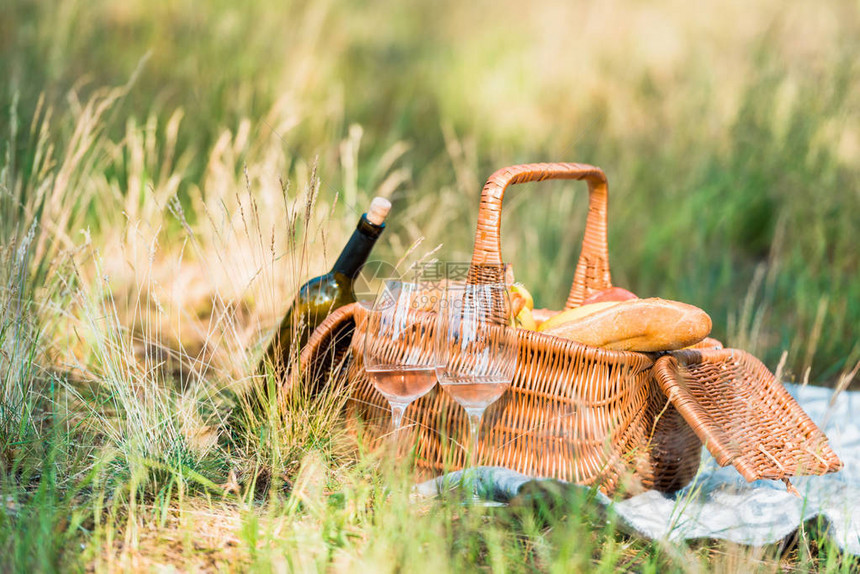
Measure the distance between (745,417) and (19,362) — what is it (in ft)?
5.08

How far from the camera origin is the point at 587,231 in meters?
2.08

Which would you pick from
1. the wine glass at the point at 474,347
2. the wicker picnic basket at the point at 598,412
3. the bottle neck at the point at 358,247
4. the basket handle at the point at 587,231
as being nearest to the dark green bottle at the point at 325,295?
the bottle neck at the point at 358,247

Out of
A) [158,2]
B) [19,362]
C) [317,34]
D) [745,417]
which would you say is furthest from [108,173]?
[745,417]

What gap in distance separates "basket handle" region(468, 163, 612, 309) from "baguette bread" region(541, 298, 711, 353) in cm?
20

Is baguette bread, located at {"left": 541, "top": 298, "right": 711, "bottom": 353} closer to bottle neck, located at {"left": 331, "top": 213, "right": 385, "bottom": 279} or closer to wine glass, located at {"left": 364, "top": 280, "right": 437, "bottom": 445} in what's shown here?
wine glass, located at {"left": 364, "top": 280, "right": 437, "bottom": 445}

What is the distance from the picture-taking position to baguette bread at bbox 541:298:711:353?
5.29ft

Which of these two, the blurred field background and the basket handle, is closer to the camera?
the blurred field background

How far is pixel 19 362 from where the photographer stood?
1742 mm

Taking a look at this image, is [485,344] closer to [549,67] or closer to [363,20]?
[549,67]

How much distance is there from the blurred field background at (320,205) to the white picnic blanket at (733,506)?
49mm

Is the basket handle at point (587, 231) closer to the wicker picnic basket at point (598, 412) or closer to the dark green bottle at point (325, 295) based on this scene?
the wicker picnic basket at point (598, 412)

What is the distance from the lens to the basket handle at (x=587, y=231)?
1.69 m

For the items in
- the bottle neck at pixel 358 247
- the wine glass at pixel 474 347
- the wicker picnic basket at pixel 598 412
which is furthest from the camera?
the bottle neck at pixel 358 247

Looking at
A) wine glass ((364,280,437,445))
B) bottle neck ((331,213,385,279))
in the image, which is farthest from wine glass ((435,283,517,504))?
bottle neck ((331,213,385,279))
